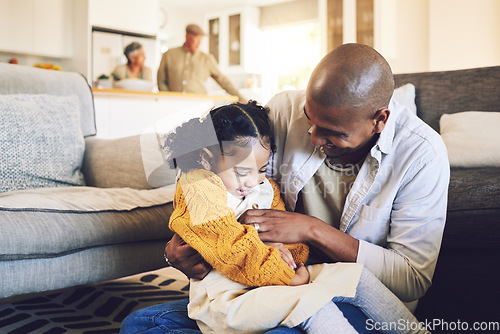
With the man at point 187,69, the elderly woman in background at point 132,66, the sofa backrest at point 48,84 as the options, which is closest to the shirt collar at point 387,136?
the sofa backrest at point 48,84

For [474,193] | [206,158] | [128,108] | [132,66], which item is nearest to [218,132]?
[206,158]

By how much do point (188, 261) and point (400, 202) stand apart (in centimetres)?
52

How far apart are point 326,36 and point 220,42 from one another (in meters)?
2.43

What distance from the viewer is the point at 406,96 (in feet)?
6.90

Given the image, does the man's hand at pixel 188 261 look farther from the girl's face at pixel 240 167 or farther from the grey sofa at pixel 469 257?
the grey sofa at pixel 469 257

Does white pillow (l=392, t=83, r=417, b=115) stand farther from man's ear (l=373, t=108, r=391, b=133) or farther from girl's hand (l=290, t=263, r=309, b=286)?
girl's hand (l=290, t=263, r=309, b=286)

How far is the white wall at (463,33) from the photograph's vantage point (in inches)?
177

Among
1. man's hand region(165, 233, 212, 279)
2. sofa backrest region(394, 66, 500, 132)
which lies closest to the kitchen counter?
sofa backrest region(394, 66, 500, 132)

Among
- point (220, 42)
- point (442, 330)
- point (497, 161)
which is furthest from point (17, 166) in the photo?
point (220, 42)

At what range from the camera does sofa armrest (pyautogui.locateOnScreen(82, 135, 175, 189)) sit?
196 cm

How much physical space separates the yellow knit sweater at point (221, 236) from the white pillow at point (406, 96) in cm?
130

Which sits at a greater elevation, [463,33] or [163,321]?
[463,33]

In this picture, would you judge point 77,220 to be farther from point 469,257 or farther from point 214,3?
point 214,3

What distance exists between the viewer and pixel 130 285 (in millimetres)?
2074
